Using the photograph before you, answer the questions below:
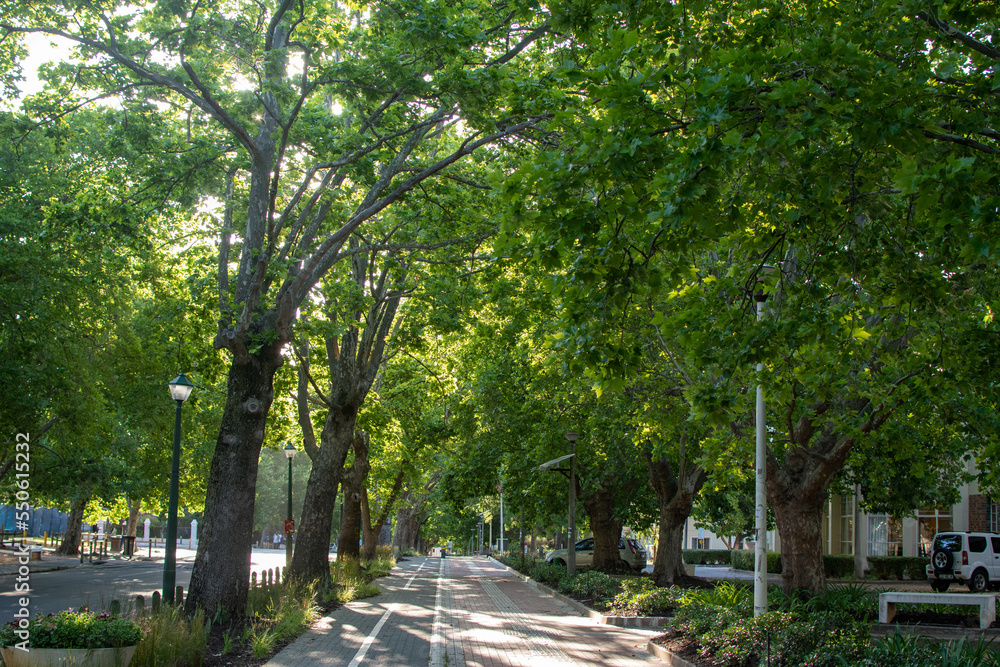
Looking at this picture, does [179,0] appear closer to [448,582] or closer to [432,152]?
[432,152]

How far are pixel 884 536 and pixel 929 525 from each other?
13.0 ft

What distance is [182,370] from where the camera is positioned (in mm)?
15859

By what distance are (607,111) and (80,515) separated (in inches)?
1745

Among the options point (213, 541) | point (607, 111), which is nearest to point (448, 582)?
point (213, 541)

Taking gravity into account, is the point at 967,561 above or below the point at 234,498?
below

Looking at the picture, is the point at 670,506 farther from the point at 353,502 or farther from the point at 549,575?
the point at 353,502

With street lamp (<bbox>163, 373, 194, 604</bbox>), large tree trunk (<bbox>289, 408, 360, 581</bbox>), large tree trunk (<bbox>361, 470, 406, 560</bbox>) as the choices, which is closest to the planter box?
street lamp (<bbox>163, 373, 194, 604</bbox>)

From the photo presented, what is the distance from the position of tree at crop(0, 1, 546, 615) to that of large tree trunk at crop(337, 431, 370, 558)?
12957 millimetres

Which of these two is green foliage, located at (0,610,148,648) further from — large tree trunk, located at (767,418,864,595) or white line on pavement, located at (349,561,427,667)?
large tree trunk, located at (767,418,864,595)

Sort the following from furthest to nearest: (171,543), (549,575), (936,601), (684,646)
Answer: (549,575) → (936,601) → (171,543) → (684,646)

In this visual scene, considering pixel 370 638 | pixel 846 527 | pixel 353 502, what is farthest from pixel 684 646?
pixel 846 527

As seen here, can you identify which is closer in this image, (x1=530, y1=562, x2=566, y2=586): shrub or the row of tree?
the row of tree

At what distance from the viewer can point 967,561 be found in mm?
26094

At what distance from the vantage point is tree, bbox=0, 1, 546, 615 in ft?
38.8
